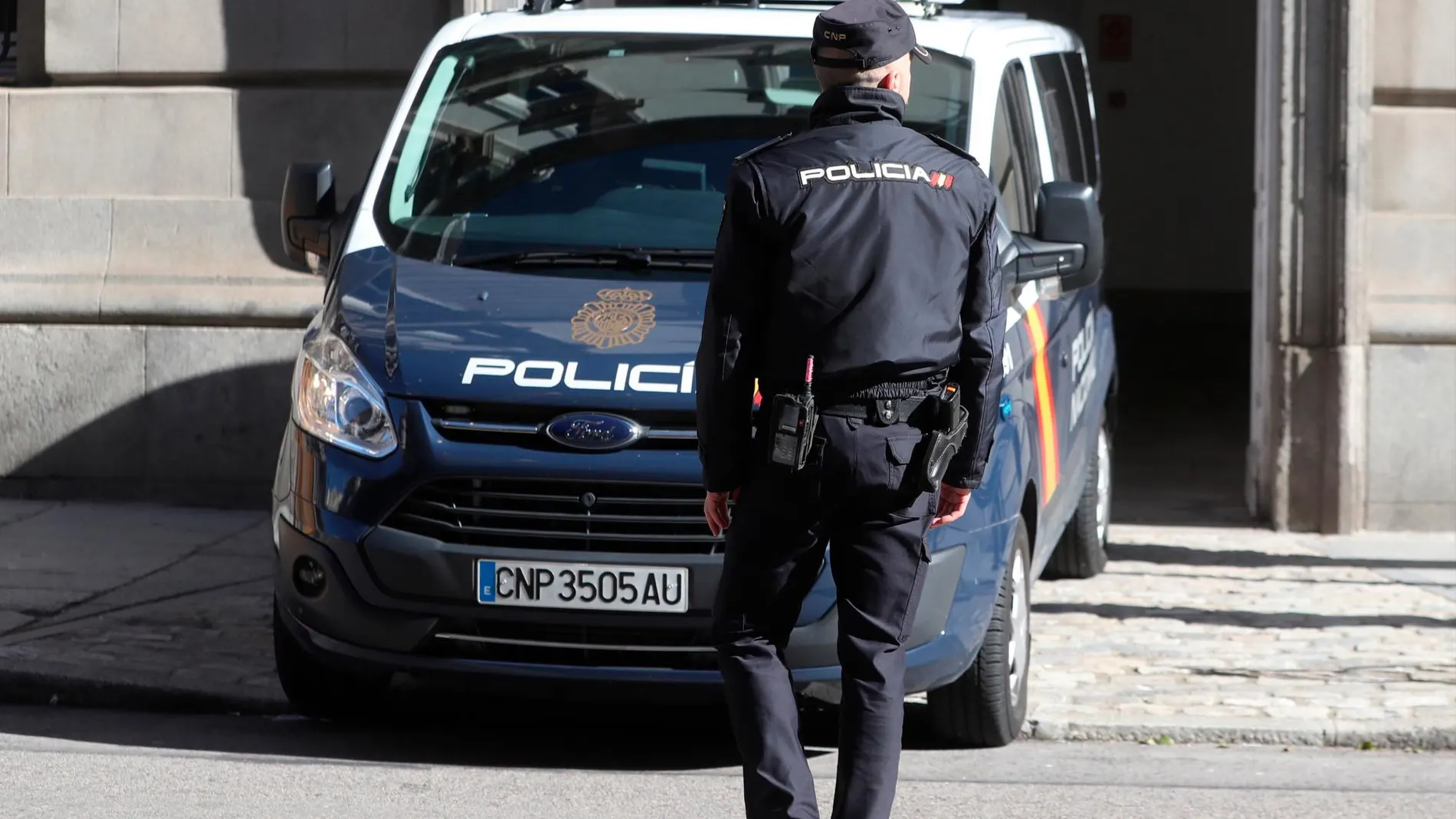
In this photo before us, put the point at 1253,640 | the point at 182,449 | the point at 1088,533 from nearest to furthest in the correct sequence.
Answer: the point at 1253,640
the point at 1088,533
the point at 182,449

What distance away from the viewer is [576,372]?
195 inches

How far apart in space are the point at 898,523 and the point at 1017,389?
1.65 metres

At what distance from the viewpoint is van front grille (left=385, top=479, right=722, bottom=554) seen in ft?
16.0

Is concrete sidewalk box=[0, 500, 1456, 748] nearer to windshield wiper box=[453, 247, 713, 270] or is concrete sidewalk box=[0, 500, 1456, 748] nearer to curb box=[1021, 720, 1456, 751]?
curb box=[1021, 720, 1456, 751]

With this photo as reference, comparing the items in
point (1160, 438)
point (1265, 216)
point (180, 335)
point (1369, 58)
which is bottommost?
point (1160, 438)

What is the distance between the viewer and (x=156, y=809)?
4719 mm

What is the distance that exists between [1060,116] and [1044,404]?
5.44 ft

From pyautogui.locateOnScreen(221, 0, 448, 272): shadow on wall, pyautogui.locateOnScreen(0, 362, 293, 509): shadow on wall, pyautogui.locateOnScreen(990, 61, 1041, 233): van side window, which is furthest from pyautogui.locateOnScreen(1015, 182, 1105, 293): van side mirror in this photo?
pyautogui.locateOnScreen(0, 362, 293, 509): shadow on wall

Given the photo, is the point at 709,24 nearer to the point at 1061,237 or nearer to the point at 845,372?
the point at 1061,237

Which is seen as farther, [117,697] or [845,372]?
[117,697]

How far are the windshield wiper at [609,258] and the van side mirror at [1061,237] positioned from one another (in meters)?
0.84

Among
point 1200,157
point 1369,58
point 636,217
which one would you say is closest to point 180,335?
point 636,217

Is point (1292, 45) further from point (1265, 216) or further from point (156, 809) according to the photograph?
point (156, 809)

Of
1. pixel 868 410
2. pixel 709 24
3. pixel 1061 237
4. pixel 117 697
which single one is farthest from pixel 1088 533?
pixel 868 410
